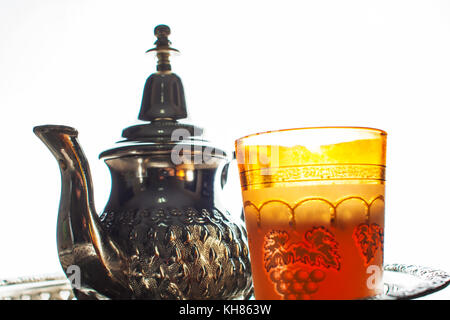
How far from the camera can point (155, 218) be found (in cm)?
48

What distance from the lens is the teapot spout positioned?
1.42 ft

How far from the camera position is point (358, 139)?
409mm

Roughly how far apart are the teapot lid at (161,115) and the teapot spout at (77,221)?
0.07 metres

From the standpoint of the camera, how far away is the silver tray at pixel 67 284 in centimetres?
47

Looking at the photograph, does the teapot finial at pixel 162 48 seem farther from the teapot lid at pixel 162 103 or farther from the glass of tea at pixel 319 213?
the glass of tea at pixel 319 213

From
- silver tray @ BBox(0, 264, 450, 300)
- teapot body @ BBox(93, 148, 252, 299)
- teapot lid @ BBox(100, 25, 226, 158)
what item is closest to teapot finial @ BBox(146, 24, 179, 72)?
teapot lid @ BBox(100, 25, 226, 158)

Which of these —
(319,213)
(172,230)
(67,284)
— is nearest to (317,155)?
(319,213)

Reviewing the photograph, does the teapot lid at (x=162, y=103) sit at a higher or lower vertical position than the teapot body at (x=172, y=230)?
higher

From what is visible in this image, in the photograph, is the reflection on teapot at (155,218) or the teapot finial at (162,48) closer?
the reflection on teapot at (155,218)

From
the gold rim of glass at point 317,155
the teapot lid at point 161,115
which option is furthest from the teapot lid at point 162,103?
the gold rim of glass at point 317,155

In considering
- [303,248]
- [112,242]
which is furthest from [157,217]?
[303,248]

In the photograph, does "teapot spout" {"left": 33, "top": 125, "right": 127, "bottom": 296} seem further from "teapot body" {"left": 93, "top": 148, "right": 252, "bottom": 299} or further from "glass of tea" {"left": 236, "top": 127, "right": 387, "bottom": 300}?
"glass of tea" {"left": 236, "top": 127, "right": 387, "bottom": 300}

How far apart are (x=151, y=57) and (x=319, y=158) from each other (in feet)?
0.90

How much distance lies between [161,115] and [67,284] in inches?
9.0
